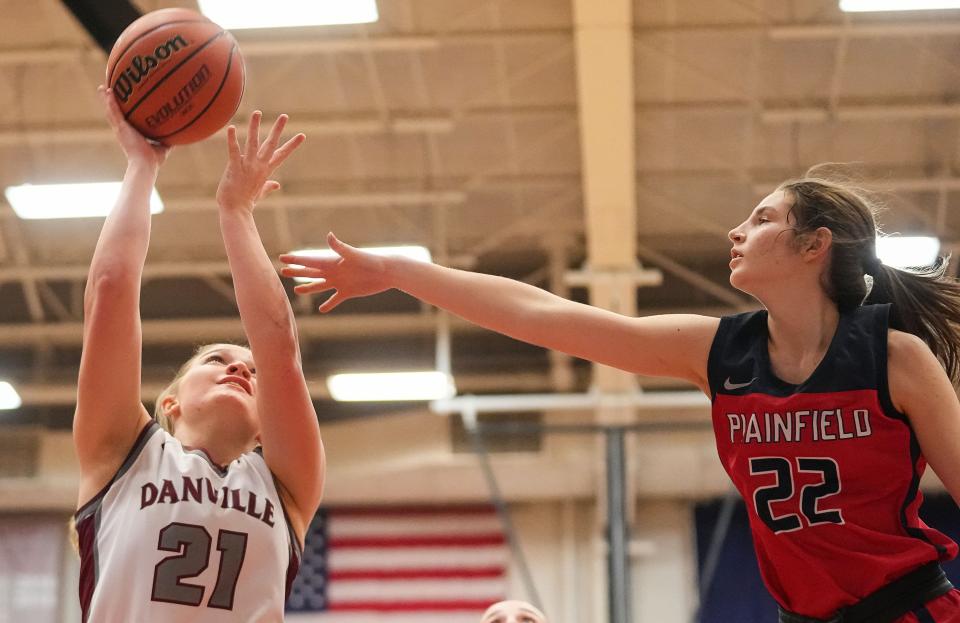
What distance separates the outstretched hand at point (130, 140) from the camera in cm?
259

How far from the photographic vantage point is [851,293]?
2467 mm

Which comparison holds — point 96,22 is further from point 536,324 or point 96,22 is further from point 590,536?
point 590,536

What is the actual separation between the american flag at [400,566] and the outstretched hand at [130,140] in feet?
33.3

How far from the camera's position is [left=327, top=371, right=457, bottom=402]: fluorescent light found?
38.7 ft

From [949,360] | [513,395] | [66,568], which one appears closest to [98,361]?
[949,360]

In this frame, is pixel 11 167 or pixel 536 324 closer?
pixel 536 324

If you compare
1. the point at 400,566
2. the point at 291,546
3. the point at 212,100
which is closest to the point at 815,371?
the point at 291,546

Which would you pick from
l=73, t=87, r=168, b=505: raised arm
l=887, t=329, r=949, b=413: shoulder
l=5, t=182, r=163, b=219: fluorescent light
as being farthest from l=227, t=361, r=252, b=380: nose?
l=5, t=182, r=163, b=219: fluorescent light

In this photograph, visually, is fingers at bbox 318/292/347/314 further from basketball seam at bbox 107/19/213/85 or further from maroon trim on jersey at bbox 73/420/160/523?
basketball seam at bbox 107/19/213/85

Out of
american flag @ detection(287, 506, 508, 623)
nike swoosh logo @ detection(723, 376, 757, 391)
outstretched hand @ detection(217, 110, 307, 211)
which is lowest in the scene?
nike swoosh logo @ detection(723, 376, 757, 391)

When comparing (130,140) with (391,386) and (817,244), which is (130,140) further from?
(391,386)

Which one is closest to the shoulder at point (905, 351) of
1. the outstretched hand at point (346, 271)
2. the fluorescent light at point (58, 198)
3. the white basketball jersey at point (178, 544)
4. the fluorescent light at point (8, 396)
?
the outstretched hand at point (346, 271)

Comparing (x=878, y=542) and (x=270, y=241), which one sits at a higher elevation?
(x=270, y=241)

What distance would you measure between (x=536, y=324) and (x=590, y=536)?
10864 mm
